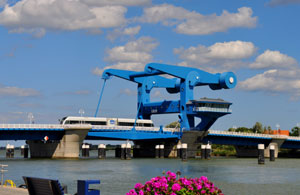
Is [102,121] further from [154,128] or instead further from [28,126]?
[28,126]

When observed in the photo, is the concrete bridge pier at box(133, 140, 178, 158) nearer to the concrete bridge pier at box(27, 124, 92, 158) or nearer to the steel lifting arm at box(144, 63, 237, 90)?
the steel lifting arm at box(144, 63, 237, 90)

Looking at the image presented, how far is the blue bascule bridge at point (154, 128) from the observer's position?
9931 centimetres

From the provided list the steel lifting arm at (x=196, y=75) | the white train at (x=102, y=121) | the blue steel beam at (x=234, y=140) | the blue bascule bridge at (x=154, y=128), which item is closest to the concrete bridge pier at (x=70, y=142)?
the blue bascule bridge at (x=154, y=128)

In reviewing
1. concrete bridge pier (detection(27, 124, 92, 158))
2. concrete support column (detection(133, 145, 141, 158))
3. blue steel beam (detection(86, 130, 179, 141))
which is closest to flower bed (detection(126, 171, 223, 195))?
concrete bridge pier (detection(27, 124, 92, 158))

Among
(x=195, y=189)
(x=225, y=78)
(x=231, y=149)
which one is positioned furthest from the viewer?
(x=231, y=149)

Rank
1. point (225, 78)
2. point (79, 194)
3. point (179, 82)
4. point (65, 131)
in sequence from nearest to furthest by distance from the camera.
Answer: point (79, 194)
point (65, 131)
point (225, 78)
point (179, 82)

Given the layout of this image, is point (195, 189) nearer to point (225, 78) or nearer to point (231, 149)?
point (225, 78)

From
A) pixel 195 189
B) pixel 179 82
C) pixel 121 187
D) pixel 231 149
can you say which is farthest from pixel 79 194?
pixel 231 149

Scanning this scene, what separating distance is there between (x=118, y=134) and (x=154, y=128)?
603 inches

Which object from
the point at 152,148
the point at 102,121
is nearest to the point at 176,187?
the point at 102,121

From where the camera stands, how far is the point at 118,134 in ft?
342

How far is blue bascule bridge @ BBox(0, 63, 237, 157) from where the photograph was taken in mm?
99312

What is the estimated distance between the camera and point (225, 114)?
120m

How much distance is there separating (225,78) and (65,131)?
1583 inches
